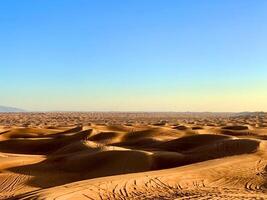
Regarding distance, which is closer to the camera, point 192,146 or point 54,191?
point 54,191

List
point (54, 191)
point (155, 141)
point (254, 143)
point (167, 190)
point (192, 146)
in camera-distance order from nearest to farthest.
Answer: point (54, 191) < point (167, 190) < point (254, 143) < point (192, 146) < point (155, 141)

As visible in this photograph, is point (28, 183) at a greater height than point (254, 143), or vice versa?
point (254, 143)

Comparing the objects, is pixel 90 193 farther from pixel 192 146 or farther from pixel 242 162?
pixel 192 146

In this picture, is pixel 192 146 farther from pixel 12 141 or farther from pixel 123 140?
pixel 12 141

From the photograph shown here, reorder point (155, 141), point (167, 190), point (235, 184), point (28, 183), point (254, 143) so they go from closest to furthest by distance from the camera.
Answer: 1. point (167, 190)
2. point (235, 184)
3. point (28, 183)
4. point (254, 143)
5. point (155, 141)

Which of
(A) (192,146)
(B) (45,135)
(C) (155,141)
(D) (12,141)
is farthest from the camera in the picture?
(B) (45,135)

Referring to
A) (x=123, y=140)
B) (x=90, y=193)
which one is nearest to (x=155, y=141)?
(x=123, y=140)

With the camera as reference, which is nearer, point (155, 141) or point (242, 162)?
point (242, 162)

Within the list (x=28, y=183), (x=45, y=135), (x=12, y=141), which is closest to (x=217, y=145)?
(x=28, y=183)

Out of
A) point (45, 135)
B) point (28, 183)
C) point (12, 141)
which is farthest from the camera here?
point (45, 135)
